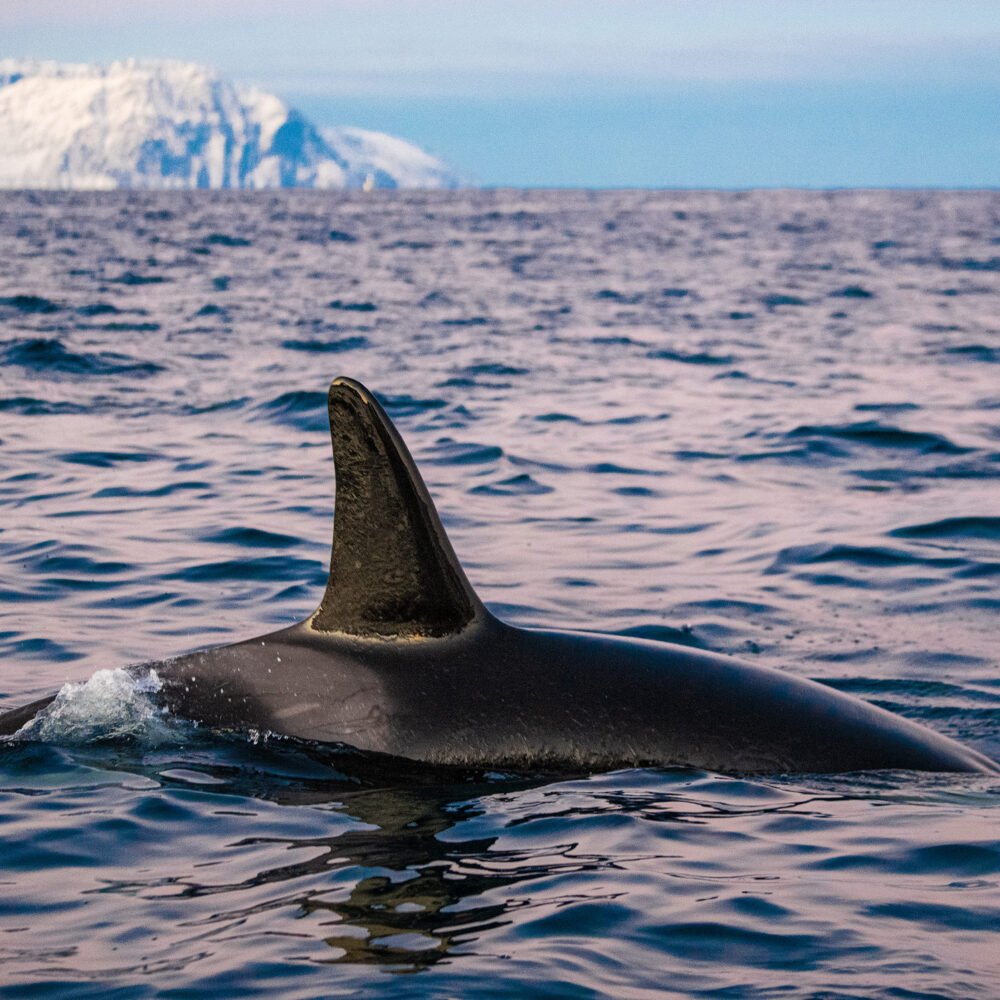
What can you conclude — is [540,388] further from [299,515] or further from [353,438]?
[353,438]

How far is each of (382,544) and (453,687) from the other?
0.68 m

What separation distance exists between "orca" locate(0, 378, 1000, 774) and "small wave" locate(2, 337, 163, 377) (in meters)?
15.8

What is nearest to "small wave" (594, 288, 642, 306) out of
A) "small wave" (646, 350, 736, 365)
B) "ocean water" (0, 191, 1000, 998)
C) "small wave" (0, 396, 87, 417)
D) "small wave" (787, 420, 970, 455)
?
"ocean water" (0, 191, 1000, 998)

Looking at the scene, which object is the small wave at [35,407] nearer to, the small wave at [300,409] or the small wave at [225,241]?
the small wave at [300,409]

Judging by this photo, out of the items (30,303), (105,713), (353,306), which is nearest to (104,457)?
(105,713)

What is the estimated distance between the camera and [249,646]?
22.3 ft

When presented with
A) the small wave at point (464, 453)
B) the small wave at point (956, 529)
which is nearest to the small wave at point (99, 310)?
the small wave at point (464, 453)

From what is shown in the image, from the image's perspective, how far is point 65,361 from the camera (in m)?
22.7

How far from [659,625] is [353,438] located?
173 inches

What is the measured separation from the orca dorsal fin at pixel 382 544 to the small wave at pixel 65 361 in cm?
1598

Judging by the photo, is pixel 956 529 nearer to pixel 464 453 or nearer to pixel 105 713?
pixel 464 453

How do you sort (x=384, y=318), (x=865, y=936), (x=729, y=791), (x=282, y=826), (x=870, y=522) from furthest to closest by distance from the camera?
(x=384, y=318) → (x=870, y=522) → (x=729, y=791) → (x=282, y=826) → (x=865, y=936)

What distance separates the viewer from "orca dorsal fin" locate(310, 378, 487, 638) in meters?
6.15

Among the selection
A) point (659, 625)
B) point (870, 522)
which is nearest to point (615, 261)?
point (870, 522)
